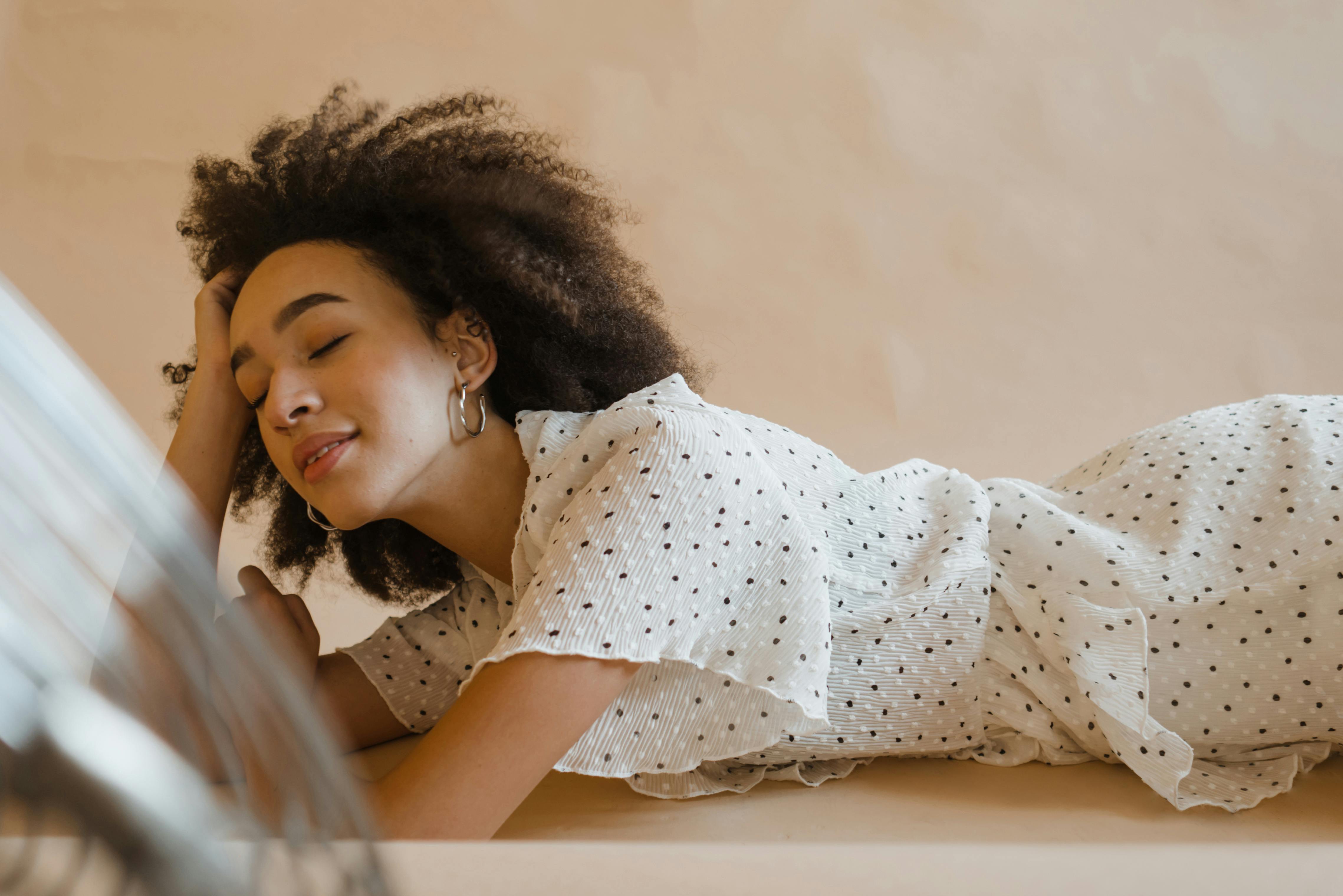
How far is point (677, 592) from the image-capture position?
84 cm

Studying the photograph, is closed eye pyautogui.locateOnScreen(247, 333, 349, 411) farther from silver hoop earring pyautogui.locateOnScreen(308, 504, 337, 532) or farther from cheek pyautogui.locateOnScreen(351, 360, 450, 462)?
silver hoop earring pyautogui.locateOnScreen(308, 504, 337, 532)

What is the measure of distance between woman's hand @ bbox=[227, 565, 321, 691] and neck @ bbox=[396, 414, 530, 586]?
0.20 m

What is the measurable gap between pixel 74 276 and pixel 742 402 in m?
2.15

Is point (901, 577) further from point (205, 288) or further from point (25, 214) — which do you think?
point (25, 214)

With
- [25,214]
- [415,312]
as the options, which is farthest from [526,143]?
[25,214]

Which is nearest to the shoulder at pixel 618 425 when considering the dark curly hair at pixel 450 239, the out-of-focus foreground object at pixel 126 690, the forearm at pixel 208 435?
the dark curly hair at pixel 450 239

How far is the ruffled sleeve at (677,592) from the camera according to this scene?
811mm

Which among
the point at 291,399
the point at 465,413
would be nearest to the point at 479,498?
A: the point at 465,413

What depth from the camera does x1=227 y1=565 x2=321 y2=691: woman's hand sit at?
1.12 metres

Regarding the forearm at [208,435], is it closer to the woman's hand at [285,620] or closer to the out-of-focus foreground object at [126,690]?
the woman's hand at [285,620]

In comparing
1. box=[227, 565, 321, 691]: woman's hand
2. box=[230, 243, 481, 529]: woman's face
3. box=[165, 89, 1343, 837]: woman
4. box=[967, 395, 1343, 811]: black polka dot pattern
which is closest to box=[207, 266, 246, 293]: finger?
box=[165, 89, 1343, 837]: woman

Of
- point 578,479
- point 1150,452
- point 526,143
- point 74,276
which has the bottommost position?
point 1150,452

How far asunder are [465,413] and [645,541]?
0.33 m

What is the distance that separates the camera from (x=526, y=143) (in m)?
1.30
